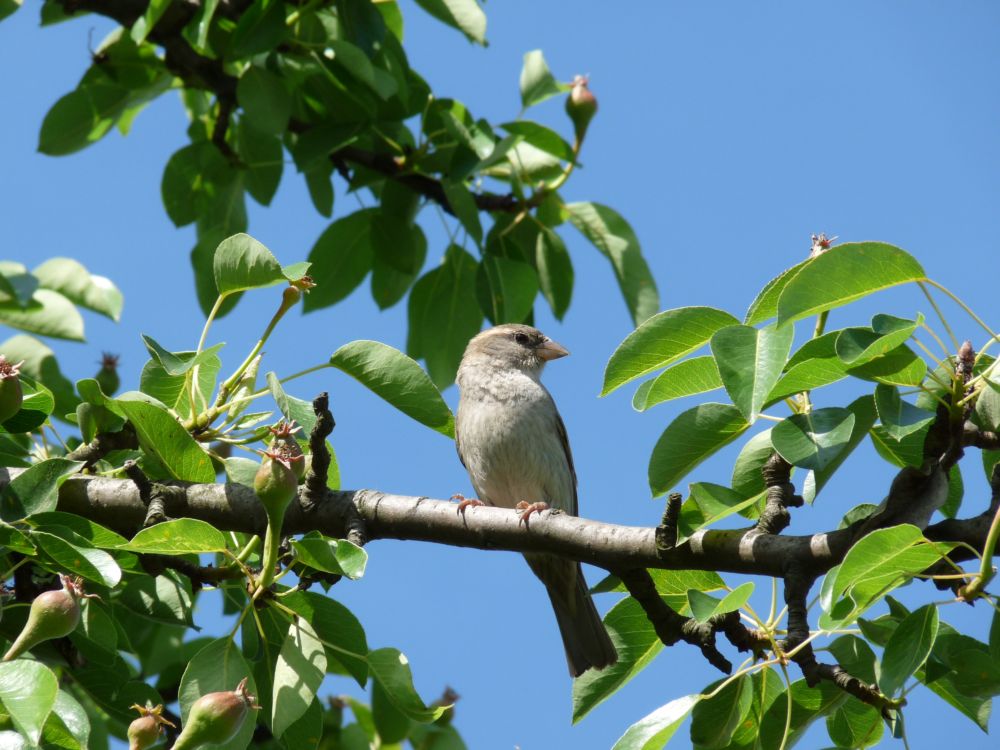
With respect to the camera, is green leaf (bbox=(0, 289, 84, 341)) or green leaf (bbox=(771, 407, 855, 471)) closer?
green leaf (bbox=(771, 407, 855, 471))

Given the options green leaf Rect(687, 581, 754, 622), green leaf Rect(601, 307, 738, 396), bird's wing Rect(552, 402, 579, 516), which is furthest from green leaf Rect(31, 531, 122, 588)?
bird's wing Rect(552, 402, 579, 516)

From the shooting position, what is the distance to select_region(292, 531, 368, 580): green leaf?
2.80 meters

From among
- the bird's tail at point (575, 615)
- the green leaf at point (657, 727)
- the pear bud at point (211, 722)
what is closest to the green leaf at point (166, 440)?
the pear bud at point (211, 722)

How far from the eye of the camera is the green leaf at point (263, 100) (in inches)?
186

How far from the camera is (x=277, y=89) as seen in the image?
4.79m

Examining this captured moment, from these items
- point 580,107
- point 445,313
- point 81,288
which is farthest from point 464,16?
point 81,288

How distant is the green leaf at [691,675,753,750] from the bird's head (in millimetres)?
3892

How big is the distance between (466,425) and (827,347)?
12.2ft

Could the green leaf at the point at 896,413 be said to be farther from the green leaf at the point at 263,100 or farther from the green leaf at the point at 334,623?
the green leaf at the point at 263,100

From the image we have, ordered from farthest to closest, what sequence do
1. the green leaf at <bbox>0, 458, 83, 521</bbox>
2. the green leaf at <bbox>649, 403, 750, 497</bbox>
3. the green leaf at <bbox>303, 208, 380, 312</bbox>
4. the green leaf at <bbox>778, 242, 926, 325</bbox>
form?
1. the green leaf at <bbox>303, 208, 380, 312</bbox>
2. the green leaf at <bbox>0, 458, 83, 521</bbox>
3. the green leaf at <bbox>649, 403, 750, 497</bbox>
4. the green leaf at <bbox>778, 242, 926, 325</bbox>

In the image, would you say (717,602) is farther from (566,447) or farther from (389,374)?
(566,447)

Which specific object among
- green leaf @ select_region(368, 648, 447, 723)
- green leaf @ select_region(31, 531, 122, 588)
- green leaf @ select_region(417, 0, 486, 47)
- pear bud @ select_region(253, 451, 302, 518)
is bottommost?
green leaf @ select_region(368, 648, 447, 723)

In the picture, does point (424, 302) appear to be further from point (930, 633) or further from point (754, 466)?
point (930, 633)

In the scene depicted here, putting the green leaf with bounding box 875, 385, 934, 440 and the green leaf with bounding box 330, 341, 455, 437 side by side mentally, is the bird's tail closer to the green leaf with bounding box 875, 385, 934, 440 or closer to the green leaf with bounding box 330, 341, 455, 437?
the green leaf with bounding box 330, 341, 455, 437
